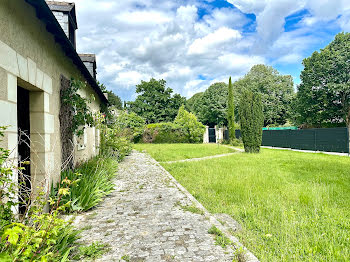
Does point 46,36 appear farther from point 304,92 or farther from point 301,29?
point 304,92

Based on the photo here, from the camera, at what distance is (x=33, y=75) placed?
11.8ft

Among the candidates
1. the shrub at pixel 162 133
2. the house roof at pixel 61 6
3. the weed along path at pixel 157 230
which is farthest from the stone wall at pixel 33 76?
the shrub at pixel 162 133

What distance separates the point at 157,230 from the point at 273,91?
36960 millimetres

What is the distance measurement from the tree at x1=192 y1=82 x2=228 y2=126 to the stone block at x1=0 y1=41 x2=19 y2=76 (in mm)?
36954

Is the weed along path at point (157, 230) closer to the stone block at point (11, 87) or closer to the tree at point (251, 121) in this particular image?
the stone block at point (11, 87)

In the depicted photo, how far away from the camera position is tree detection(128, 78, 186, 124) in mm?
40469

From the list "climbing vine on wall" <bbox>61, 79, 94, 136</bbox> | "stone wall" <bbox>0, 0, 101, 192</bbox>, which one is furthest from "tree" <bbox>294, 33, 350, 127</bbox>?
"stone wall" <bbox>0, 0, 101, 192</bbox>

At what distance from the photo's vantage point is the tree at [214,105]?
39.0m

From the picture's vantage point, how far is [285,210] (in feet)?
13.6

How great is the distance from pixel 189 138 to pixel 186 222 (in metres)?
24.1

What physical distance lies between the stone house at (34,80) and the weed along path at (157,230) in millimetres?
1190

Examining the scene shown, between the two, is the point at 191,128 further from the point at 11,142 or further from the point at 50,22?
the point at 11,142

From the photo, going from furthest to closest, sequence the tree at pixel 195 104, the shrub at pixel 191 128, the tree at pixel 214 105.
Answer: the tree at pixel 195 104
the tree at pixel 214 105
the shrub at pixel 191 128

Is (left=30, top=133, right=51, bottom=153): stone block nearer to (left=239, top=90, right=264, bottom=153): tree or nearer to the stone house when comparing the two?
the stone house
